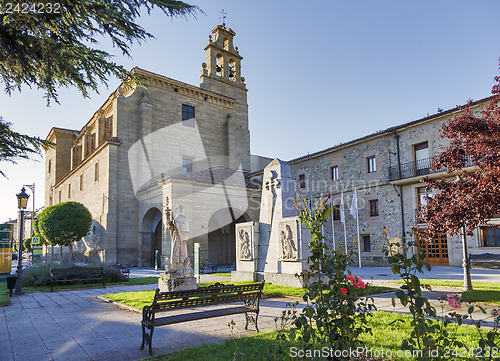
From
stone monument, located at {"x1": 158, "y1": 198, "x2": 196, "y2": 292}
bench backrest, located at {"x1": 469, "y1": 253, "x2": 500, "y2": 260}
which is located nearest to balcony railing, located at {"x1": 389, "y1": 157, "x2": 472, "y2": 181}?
bench backrest, located at {"x1": 469, "y1": 253, "x2": 500, "y2": 260}

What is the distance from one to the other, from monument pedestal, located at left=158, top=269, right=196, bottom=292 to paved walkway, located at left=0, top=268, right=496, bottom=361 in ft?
4.96

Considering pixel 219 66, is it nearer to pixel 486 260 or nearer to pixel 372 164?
pixel 372 164

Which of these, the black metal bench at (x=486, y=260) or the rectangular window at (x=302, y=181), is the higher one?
the rectangular window at (x=302, y=181)

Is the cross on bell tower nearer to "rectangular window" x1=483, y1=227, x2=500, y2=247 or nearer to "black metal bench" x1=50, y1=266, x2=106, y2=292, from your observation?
"black metal bench" x1=50, y1=266, x2=106, y2=292

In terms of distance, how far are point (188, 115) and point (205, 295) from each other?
24076 millimetres

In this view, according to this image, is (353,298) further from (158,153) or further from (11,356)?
(158,153)

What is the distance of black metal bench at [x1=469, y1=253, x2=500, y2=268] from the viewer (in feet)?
56.3

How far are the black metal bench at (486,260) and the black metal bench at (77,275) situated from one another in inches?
695

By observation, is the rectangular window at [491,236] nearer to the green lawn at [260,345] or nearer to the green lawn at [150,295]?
the green lawn at [150,295]

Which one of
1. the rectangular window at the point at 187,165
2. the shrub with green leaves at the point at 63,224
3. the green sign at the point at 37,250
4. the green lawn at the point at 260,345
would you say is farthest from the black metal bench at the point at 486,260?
the green sign at the point at 37,250

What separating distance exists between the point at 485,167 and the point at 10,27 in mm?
9119

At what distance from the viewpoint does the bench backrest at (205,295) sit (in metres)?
4.90

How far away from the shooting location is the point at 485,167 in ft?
24.4

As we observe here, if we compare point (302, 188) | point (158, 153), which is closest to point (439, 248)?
point (302, 188)
